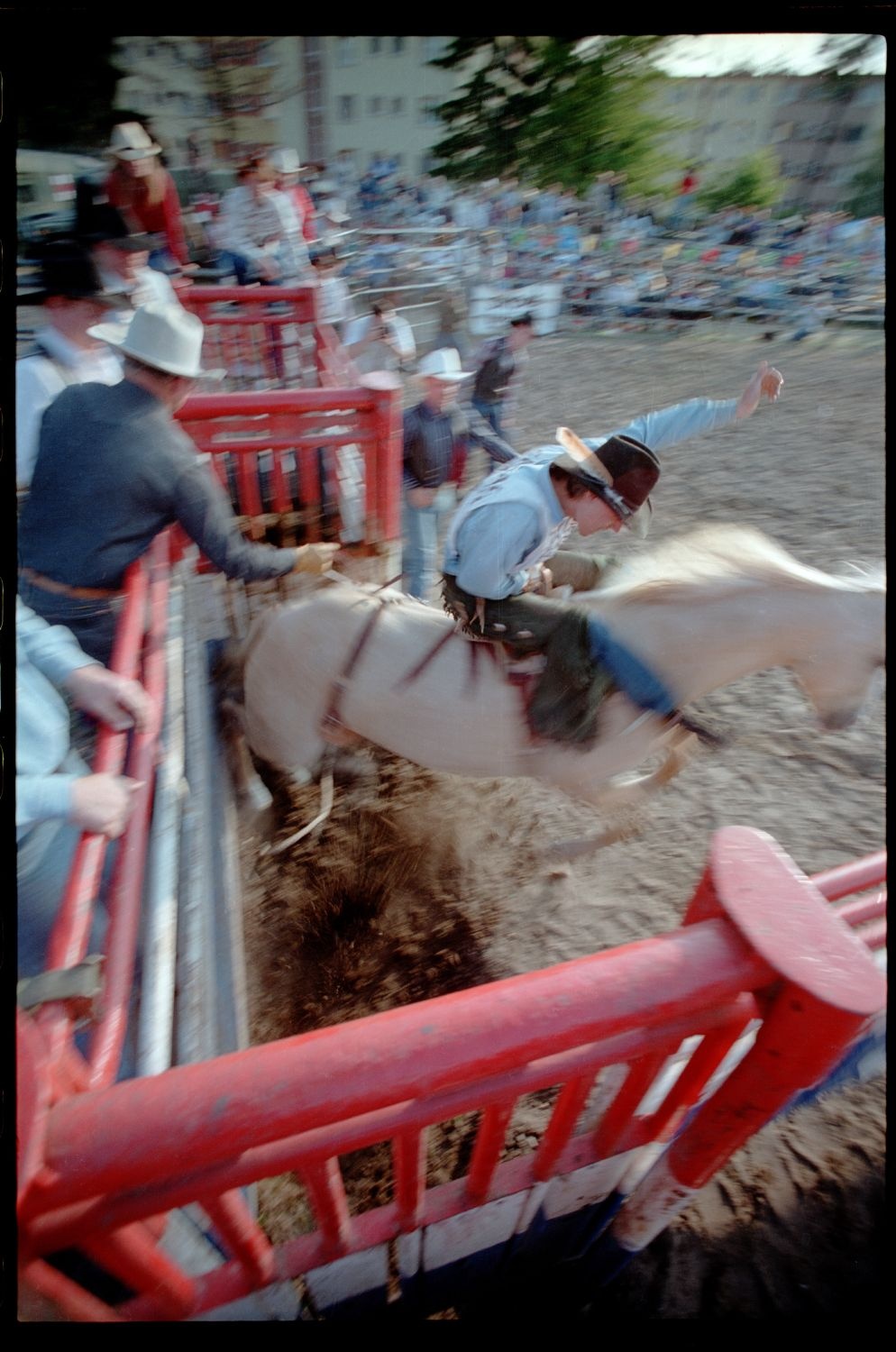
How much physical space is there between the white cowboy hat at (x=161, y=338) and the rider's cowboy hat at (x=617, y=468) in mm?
659

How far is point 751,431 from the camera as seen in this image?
118 cm

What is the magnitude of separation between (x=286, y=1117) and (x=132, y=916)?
0.43 m

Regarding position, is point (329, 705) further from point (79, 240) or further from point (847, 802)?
point (847, 802)

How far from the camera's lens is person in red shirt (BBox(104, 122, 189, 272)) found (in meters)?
0.95

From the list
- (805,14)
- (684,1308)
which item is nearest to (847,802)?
(684,1308)

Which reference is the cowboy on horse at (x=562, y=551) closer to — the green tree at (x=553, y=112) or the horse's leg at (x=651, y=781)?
the horse's leg at (x=651, y=781)

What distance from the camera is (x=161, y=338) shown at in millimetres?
1144

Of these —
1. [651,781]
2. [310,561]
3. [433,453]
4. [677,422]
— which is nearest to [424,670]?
[310,561]

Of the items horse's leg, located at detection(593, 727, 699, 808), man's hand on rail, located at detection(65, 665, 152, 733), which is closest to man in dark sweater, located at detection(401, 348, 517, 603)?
horse's leg, located at detection(593, 727, 699, 808)

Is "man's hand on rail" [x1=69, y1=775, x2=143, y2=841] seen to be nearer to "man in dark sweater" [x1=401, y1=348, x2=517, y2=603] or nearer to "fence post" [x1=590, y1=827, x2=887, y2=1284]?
"fence post" [x1=590, y1=827, x2=887, y2=1284]

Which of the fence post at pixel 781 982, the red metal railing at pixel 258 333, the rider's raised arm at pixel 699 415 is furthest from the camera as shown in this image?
the red metal railing at pixel 258 333

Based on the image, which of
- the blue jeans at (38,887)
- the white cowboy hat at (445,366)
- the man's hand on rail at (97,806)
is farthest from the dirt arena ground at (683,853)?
the man's hand on rail at (97,806)

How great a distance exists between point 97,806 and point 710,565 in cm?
119

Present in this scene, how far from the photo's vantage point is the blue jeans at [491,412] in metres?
1.29
